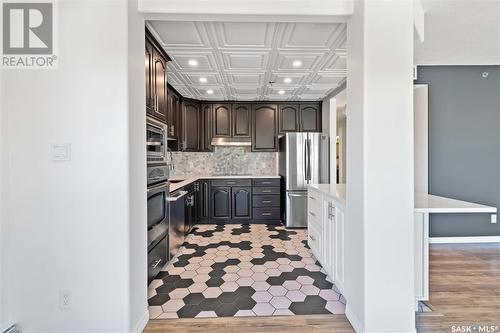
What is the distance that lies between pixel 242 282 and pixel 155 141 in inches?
64.1

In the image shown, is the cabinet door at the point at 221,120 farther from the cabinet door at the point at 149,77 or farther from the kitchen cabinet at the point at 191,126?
the cabinet door at the point at 149,77

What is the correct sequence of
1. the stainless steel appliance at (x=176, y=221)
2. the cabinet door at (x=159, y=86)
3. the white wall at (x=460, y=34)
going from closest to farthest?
the white wall at (x=460, y=34) < the cabinet door at (x=159, y=86) < the stainless steel appliance at (x=176, y=221)

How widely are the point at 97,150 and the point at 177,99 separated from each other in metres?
3.17

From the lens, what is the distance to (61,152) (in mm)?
1617

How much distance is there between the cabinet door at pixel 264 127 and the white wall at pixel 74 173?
367cm

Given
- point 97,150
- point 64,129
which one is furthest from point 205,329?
point 64,129

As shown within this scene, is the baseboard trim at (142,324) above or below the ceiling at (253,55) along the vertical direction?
below

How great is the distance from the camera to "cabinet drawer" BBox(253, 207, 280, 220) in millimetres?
4863

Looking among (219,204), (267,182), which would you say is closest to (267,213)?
(267,182)

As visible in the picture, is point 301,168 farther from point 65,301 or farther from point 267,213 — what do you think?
point 65,301

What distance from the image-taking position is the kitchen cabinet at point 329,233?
2.16 meters

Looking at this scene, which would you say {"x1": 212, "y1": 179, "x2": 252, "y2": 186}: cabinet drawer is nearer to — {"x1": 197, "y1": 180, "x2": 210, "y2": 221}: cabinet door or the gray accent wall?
{"x1": 197, "y1": 180, "x2": 210, "y2": 221}: cabinet door

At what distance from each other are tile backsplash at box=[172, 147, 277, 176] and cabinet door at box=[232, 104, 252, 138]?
39cm

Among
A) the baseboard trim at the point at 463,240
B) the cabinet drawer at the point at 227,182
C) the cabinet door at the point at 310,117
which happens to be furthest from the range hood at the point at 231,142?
the baseboard trim at the point at 463,240
